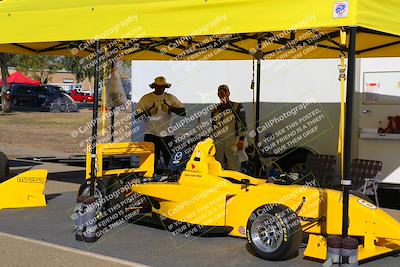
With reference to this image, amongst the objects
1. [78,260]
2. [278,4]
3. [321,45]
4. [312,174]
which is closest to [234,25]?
[278,4]

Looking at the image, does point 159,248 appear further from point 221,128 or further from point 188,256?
point 221,128

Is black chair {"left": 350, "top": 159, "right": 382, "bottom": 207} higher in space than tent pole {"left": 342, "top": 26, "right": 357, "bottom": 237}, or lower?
lower

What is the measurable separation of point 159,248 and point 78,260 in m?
0.95

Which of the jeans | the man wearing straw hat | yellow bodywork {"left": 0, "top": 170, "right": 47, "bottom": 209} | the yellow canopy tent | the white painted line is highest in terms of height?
the yellow canopy tent

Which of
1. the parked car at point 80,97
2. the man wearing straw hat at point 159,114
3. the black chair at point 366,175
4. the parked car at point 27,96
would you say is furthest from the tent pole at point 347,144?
the parked car at point 80,97

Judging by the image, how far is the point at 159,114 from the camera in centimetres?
960

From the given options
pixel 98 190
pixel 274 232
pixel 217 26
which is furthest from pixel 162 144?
pixel 274 232

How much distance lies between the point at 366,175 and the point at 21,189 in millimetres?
4952

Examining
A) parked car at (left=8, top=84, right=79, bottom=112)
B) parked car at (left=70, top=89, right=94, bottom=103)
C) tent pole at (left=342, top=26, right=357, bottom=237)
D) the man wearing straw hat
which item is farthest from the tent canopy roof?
parked car at (left=70, top=89, right=94, bottom=103)

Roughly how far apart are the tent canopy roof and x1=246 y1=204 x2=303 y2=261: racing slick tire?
174 cm

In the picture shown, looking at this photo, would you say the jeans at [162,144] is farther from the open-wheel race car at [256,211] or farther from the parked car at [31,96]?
the parked car at [31,96]

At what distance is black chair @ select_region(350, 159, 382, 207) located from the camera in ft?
27.8

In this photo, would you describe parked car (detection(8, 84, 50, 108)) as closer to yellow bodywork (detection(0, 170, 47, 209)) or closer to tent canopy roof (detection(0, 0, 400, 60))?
tent canopy roof (detection(0, 0, 400, 60))

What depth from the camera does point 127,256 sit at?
5914mm
